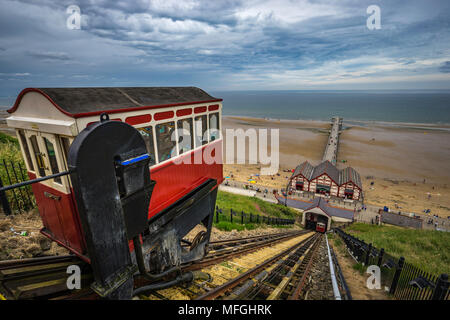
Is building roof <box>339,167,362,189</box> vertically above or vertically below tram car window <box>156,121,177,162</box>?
below

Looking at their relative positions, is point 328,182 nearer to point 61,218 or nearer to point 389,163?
point 389,163

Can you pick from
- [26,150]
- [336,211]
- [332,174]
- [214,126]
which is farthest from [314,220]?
[26,150]

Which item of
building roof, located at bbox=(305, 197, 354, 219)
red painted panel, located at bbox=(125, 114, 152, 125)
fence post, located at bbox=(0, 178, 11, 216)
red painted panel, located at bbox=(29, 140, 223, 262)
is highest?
red painted panel, located at bbox=(125, 114, 152, 125)

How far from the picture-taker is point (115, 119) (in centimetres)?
389

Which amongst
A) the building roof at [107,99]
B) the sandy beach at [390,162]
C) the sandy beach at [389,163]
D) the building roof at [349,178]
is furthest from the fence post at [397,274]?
the sandy beach at [390,162]

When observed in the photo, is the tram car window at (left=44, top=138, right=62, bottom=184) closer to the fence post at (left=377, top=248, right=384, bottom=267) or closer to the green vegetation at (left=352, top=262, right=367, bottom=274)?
the fence post at (left=377, top=248, right=384, bottom=267)

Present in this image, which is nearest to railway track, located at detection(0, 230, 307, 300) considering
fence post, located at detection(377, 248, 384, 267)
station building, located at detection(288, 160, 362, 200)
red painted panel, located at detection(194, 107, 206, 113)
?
red painted panel, located at detection(194, 107, 206, 113)

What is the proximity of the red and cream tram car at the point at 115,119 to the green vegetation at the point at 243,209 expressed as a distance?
4.74 meters

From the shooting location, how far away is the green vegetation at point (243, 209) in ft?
35.7

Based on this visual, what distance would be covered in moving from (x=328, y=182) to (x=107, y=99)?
26.1 meters

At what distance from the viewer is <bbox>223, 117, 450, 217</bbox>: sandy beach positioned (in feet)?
83.2

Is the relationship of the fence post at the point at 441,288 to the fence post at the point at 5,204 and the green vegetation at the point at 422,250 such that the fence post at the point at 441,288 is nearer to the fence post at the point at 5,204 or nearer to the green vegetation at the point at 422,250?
the green vegetation at the point at 422,250

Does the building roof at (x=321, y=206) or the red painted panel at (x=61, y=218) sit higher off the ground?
the red painted panel at (x=61, y=218)
